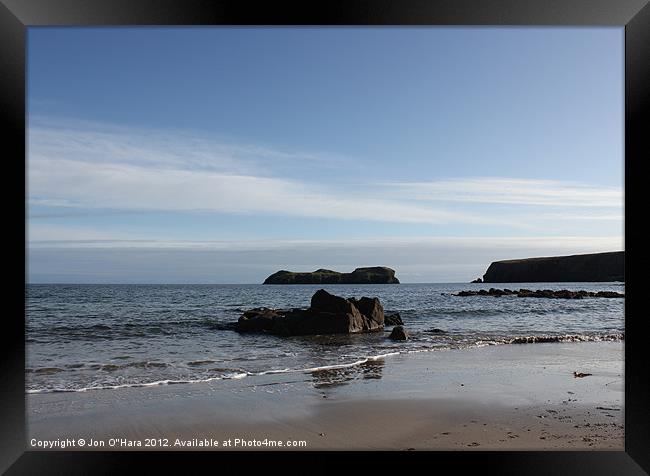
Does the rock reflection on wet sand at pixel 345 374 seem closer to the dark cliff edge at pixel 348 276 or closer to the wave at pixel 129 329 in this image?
the wave at pixel 129 329

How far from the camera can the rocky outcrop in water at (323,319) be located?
10.2m

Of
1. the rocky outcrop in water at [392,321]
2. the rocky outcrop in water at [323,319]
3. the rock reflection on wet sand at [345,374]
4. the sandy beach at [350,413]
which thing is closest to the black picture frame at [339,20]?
the sandy beach at [350,413]

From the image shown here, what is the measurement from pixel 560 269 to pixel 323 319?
3297 cm

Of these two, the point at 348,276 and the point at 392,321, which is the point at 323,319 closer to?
the point at 392,321

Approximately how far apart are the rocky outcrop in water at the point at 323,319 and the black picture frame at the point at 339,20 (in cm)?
753

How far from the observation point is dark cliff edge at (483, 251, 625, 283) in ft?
119

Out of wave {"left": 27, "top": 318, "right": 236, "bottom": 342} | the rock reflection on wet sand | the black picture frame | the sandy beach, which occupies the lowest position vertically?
wave {"left": 27, "top": 318, "right": 236, "bottom": 342}

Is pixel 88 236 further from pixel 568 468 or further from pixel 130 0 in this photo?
pixel 568 468

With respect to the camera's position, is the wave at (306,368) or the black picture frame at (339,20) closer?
the black picture frame at (339,20)

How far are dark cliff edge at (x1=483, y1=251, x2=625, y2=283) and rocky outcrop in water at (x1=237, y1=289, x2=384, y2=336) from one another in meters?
29.5

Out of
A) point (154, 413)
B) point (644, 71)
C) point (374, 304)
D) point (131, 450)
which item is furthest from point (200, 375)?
point (374, 304)

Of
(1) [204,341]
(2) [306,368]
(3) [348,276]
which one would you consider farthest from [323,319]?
(3) [348,276]

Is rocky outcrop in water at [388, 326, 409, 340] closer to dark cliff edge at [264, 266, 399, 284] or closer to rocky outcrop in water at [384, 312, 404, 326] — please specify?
rocky outcrop in water at [384, 312, 404, 326]

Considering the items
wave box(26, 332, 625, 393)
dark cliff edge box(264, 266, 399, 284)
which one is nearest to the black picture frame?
wave box(26, 332, 625, 393)
